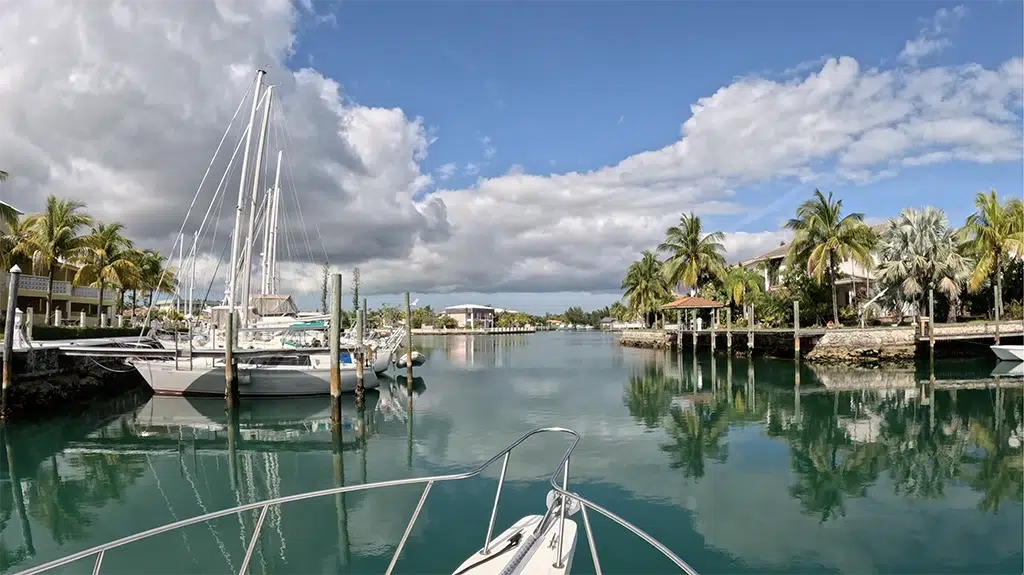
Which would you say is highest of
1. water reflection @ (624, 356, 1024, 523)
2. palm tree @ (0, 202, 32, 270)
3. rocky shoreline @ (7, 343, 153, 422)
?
palm tree @ (0, 202, 32, 270)

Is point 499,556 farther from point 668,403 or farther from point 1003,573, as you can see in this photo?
point 668,403

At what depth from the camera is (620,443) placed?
667 inches

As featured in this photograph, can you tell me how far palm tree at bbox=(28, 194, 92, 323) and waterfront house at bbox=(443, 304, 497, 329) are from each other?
12229 cm

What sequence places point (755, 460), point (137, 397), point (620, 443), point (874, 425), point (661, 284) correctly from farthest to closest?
1. point (661, 284)
2. point (137, 397)
3. point (874, 425)
4. point (620, 443)
5. point (755, 460)

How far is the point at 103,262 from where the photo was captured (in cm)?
4025

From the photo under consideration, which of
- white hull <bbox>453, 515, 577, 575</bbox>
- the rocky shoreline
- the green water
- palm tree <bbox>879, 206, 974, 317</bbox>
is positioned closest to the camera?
white hull <bbox>453, 515, 577, 575</bbox>

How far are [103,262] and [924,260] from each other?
174 feet

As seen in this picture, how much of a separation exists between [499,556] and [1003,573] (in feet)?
24.2

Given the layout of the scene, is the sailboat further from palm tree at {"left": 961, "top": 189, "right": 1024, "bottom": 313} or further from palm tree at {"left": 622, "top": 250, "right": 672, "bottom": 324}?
palm tree at {"left": 622, "top": 250, "right": 672, "bottom": 324}

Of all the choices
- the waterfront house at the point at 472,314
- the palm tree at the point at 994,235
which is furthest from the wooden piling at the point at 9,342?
the waterfront house at the point at 472,314

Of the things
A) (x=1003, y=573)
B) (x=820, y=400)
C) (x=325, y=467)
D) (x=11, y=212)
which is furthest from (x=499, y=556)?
(x=11, y=212)

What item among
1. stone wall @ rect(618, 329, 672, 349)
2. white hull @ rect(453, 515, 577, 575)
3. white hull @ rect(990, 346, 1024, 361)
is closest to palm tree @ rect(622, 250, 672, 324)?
stone wall @ rect(618, 329, 672, 349)

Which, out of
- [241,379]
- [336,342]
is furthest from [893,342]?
[241,379]

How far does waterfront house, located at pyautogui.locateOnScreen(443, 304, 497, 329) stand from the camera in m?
160
